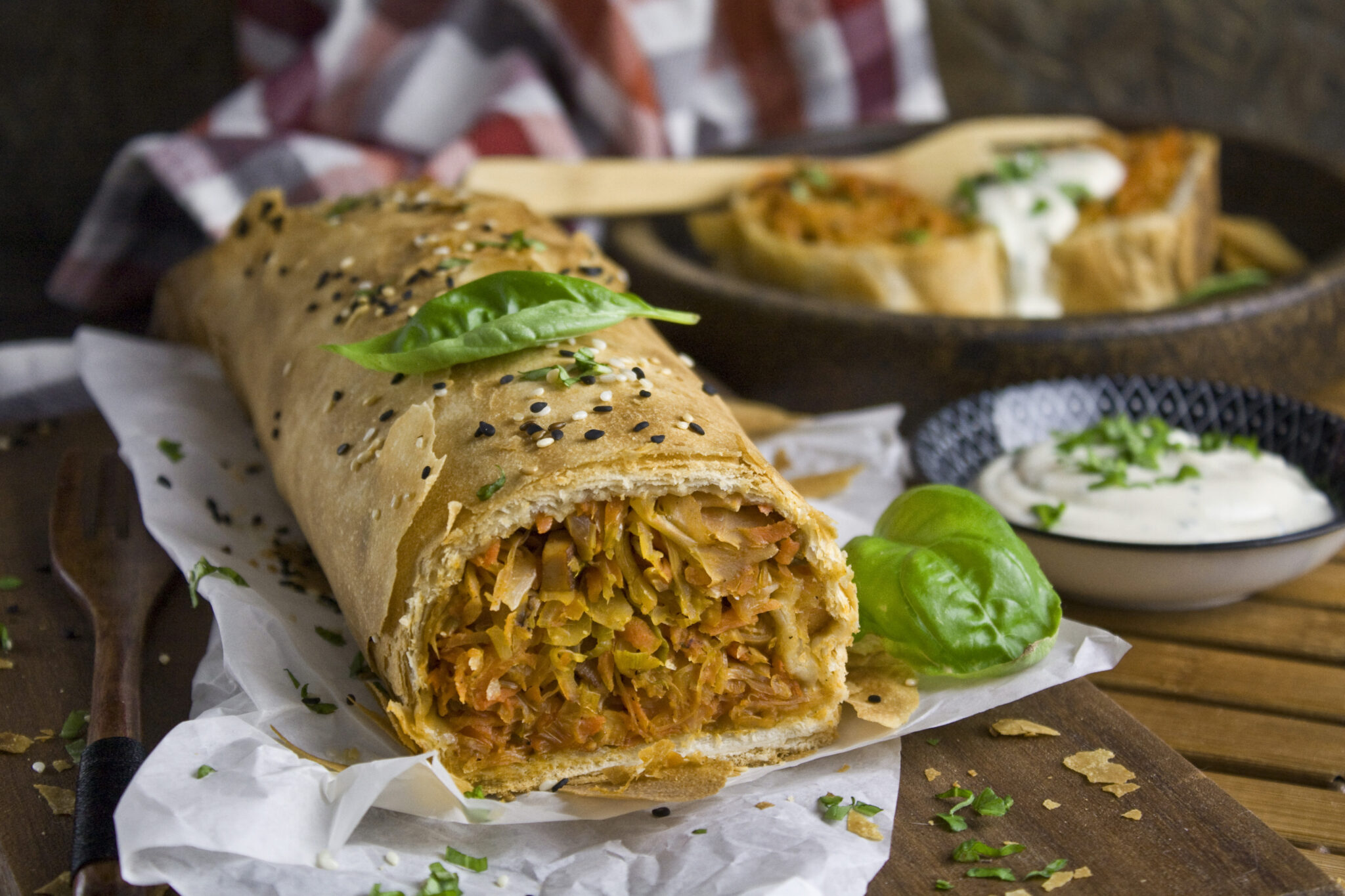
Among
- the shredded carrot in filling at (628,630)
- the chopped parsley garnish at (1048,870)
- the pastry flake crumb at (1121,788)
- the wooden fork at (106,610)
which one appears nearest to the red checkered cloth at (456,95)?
the wooden fork at (106,610)

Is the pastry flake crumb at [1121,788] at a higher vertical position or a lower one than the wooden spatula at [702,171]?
lower

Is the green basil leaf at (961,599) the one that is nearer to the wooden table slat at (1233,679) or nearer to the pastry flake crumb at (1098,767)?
the pastry flake crumb at (1098,767)

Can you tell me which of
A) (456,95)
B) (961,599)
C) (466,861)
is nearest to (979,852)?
(961,599)

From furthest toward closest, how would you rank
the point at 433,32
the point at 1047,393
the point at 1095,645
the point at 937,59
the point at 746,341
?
the point at 937,59 → the point at 433,32 → the point at 746,341 → the point at 1047,393 → the point at 1095,645

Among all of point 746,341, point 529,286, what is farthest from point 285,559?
point 746,341

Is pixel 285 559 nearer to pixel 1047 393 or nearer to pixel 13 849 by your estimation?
pixel 13 849
